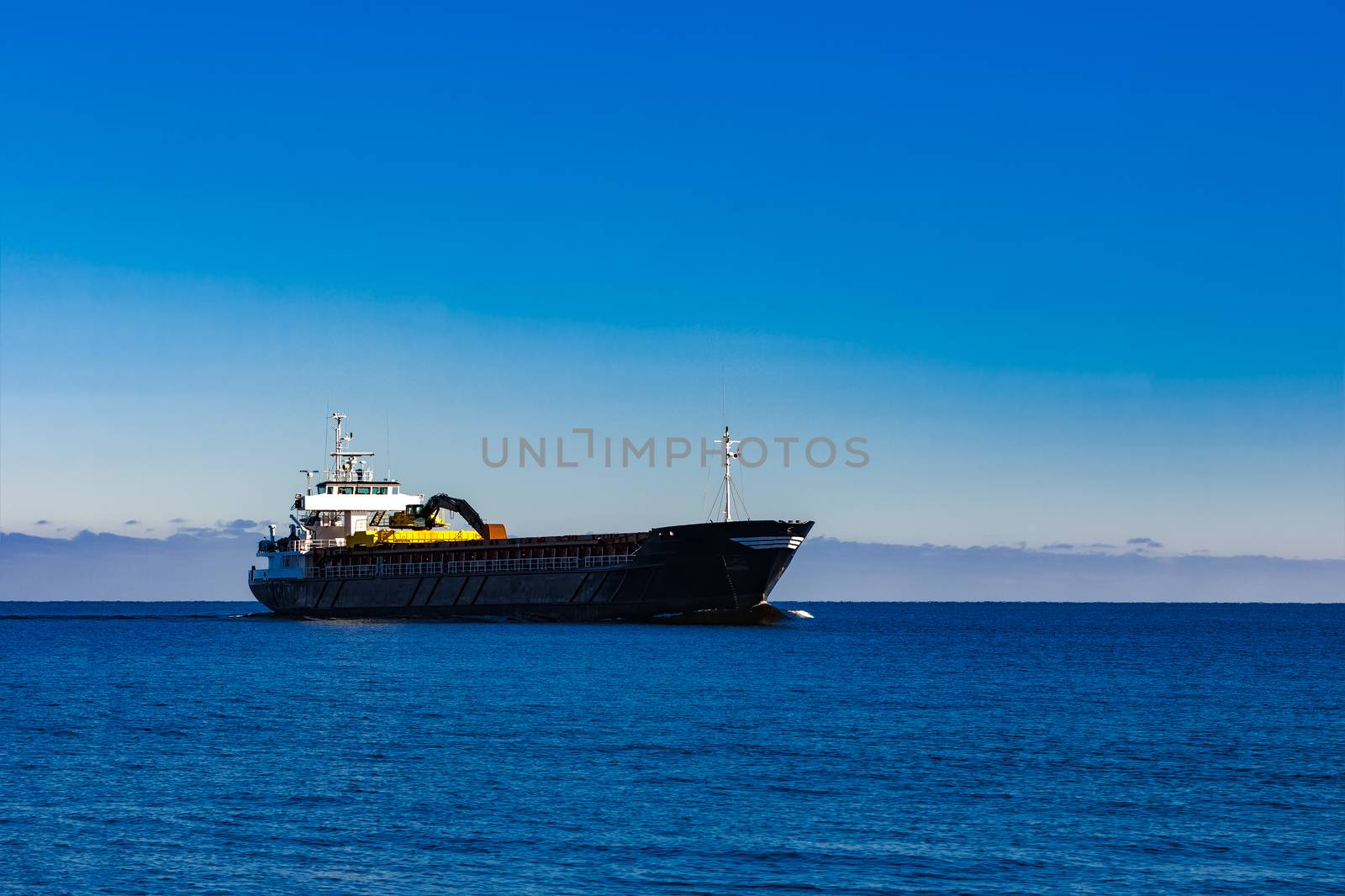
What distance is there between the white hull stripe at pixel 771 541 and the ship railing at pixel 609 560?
10544 millimetres

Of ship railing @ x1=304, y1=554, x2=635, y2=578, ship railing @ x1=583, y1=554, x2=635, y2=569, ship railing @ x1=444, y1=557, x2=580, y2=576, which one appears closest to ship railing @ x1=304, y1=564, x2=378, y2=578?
ship railing @ x1=304, y1=554, x2=635, y2=578

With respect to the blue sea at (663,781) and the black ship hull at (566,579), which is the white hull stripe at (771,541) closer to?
the black ship hull at (566,579)

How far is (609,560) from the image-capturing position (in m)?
95.2

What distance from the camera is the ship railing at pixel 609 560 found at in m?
93.7

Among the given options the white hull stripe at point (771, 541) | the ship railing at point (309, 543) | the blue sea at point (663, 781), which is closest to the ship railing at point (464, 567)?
the ship railing at point (309, 543)

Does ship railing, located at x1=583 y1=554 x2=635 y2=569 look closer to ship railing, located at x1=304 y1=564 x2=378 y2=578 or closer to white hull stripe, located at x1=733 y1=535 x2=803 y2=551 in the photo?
white hull stripe, located at x1=733 y1=535 x2=803 y2=551

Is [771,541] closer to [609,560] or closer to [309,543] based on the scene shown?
[609,560]

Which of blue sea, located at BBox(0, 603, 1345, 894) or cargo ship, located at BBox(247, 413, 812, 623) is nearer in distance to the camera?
blue sea, located at BBox(0, 603, 1345, 894)

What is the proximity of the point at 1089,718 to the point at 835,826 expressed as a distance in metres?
22.8

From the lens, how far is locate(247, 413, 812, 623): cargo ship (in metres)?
88.1

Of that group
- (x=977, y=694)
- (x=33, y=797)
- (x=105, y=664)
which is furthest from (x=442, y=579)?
(x=33, y=797)

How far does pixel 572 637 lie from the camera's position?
282 feet

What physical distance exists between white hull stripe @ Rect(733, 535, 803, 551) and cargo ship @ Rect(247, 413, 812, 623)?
6 cm

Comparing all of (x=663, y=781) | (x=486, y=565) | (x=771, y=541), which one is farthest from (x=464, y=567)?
(x=663, y=781)
